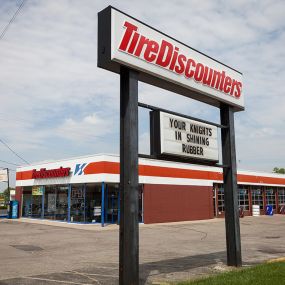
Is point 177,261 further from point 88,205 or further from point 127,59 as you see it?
point 88,205

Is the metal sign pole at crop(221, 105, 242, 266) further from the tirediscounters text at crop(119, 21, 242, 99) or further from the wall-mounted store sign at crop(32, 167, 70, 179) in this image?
the wall-mounted store sign at crop(32, 167, 70, 179)

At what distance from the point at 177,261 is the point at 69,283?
167 inches

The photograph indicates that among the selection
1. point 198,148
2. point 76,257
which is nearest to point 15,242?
point 76,257

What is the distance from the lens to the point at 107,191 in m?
28.4

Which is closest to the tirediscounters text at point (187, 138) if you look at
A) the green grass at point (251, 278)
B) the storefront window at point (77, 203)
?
the green grass at point (251, 278)

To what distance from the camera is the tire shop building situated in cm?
2767

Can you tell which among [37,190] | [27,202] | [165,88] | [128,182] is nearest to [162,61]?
[165,88]

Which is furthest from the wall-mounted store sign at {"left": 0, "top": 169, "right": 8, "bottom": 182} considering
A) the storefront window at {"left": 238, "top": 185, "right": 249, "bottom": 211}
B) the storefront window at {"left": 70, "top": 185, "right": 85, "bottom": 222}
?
the storefront window at {"left": 238, "top": 185, "right": 249, "bottom": 211}

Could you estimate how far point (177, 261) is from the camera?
12.1 metres

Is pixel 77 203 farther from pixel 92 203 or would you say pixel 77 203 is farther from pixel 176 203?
pixel 176 203

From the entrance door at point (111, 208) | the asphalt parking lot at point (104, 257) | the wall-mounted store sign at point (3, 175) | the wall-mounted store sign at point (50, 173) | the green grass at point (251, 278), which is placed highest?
the wall-mounted store sign at point (3, 175)

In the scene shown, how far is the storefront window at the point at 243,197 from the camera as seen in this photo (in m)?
39.4

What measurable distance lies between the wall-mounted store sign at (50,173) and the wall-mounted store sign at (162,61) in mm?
19177

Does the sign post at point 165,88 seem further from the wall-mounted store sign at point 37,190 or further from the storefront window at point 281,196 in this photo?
the storefront window at point 281,196
